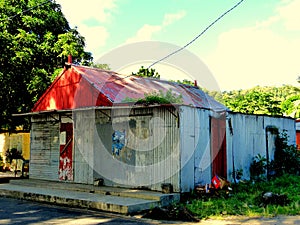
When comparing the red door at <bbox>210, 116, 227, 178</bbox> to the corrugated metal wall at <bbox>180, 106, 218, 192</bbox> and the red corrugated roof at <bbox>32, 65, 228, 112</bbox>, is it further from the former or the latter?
the red corrugated roof at <bbox>32, 65, 228, 112</bbox>

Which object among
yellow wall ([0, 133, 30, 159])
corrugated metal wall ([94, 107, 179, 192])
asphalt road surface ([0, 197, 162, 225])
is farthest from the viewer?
yellow wall ([0, 133, 30, 159])

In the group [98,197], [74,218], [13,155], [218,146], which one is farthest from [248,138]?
[13,155]

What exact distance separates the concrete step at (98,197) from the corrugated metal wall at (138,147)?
1.93 ft

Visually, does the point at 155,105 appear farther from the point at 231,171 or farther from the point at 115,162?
the point at 231,171

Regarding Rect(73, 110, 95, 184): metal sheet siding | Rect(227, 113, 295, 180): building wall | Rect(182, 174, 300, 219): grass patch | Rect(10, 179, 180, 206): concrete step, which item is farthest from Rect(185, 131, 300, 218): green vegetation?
Rect(73, 110, 95, 184): metal sheet siding

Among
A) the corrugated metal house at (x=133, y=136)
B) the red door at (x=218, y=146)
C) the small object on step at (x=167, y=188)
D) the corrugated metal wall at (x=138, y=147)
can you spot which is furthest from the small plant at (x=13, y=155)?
the red door at (x=218, y=146)

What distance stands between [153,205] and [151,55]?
853cm

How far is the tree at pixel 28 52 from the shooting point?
17.3m

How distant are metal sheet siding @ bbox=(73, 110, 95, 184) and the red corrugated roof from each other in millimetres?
679

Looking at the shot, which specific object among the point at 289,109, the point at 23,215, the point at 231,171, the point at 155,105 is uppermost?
the point at 289,109

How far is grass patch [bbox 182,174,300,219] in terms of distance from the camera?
8.46 meters

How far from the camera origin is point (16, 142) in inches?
849

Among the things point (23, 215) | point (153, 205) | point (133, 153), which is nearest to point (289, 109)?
point (133, 153)

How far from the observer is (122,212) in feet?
28.3
